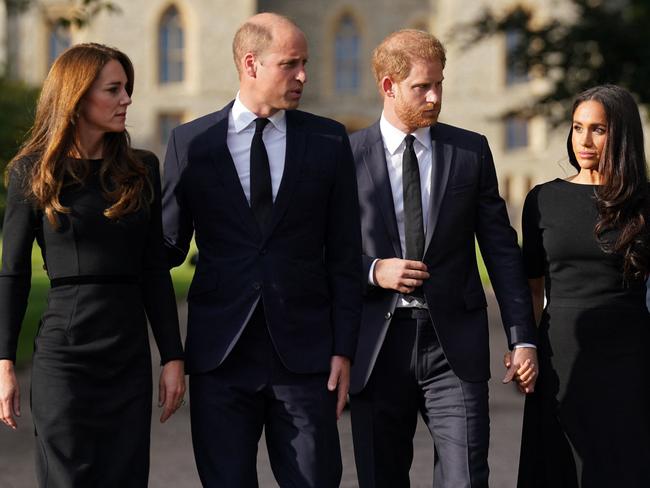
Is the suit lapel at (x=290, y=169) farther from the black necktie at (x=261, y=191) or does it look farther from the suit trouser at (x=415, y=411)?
the suit trouser at (x=415, y=411)

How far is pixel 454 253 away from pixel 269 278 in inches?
36.3

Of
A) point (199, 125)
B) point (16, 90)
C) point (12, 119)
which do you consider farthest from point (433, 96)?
point (16, 90)

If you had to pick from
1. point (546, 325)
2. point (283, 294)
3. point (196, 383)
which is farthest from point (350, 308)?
point (546, 325)

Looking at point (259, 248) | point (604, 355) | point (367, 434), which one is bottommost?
point (367, 434)

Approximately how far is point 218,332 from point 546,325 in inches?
56.7

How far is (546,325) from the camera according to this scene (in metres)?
5.43

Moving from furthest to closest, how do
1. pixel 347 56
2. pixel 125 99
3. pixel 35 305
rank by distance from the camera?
pixel 347 56, pixel 35 305, pixel 125 99

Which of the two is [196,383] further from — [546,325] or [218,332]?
[546,325]

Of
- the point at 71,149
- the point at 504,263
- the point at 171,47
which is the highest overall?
the point at 171,47

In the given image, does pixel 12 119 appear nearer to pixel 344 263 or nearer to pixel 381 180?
pixel 381 180

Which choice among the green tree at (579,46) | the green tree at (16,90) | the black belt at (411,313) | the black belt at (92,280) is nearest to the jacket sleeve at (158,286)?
the black belt at (92,280)

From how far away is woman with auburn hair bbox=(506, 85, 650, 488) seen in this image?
5.30m

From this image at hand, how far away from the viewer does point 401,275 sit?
5.21m

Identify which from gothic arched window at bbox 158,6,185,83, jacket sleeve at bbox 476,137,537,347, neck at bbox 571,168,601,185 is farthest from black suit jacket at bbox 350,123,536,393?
gothic arched window at bbox 158,6,185,83
